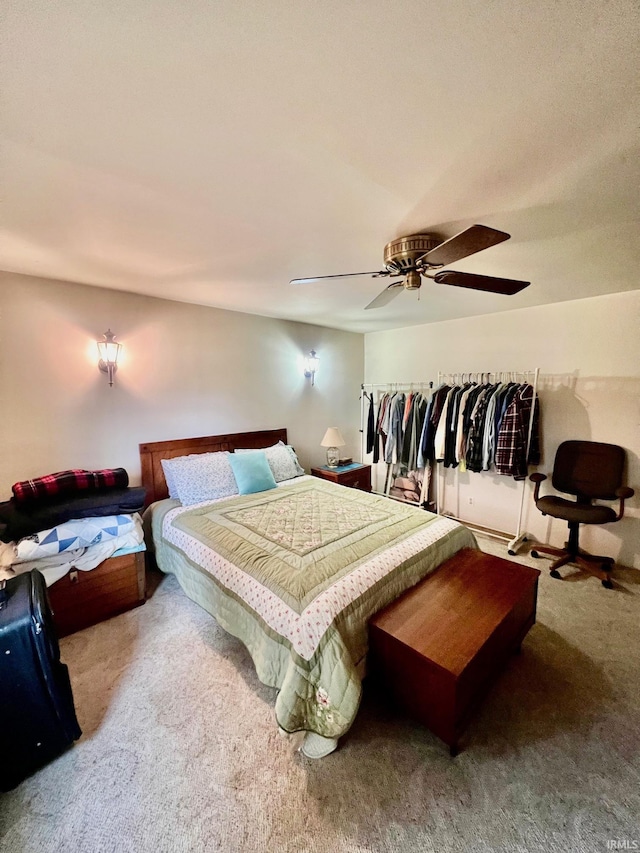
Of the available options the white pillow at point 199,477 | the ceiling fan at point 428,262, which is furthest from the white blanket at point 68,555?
the ceiling fan at point 428,262

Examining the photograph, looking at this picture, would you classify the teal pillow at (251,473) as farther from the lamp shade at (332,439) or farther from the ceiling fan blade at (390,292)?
the ceiling fan blade at (390,292)

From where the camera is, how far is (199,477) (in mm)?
2877

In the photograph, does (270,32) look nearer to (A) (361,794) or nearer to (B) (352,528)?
(B) (352,528)

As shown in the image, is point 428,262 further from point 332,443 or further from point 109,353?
point 332,443

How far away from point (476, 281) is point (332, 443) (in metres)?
2.57

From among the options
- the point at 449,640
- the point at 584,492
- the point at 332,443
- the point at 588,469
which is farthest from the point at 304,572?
the point at 588,469

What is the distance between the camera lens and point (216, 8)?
0.71 metres

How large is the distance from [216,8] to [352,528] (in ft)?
7.46

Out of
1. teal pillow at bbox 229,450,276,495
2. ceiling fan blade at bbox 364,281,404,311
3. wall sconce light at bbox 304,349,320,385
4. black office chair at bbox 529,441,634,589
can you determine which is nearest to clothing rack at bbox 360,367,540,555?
black office chair at bbox 529,441,634,589

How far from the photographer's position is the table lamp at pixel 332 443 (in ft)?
13.3

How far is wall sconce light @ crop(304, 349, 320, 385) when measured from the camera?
412 centimetres

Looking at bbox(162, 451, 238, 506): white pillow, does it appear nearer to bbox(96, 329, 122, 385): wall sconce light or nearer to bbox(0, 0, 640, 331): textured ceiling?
bbox(96, 329, 122, 385): wall sconce light

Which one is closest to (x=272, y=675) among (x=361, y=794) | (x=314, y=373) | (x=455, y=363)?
(x=361, y=794)

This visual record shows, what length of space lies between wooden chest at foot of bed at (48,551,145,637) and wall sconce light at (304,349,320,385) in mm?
2627
